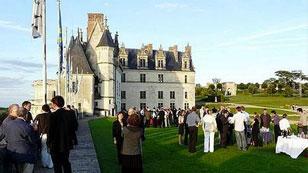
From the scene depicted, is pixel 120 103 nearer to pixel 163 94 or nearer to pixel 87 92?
pixel 163 94

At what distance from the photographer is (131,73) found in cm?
10600

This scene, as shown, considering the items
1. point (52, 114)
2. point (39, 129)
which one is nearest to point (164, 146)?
point (39, 129)

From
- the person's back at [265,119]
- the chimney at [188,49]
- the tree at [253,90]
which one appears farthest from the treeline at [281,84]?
the person's back at [265,119]

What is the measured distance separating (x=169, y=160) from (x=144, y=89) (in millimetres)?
86788

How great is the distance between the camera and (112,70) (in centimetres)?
8925

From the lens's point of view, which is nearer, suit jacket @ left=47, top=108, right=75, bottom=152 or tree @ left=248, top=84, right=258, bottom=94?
suit jacket @ left=47, top=108, right=75, bottom=152

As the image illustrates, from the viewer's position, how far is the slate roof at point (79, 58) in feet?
276

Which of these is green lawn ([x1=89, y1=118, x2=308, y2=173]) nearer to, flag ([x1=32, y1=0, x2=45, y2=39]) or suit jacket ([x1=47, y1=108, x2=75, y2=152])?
suit jacket ([x1=47, y1=108, x2=75, y2=152])

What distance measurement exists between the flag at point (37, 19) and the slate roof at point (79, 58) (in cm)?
6313

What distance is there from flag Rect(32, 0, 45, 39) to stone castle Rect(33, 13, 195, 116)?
219 ft

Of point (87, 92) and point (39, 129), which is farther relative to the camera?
point (87, 92)

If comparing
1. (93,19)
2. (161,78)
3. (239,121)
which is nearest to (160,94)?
(161,78)

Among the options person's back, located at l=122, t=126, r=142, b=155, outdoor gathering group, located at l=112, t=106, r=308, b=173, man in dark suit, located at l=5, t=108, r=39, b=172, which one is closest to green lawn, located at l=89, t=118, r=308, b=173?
outdoor gathering group, located at l=112, t=106, r=308, b=173

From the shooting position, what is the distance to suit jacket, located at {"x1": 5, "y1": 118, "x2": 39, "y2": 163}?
1136 centimetres
